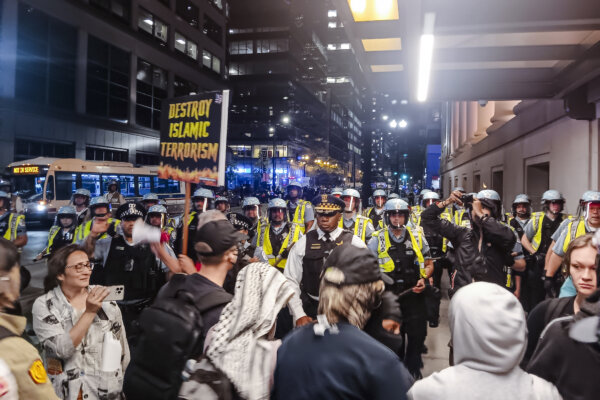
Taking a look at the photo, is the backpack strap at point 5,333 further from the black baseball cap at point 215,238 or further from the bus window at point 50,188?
the bus window at point 50,188

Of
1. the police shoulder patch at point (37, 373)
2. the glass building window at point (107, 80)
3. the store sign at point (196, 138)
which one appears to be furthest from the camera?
the glass building window at point (107, 80)

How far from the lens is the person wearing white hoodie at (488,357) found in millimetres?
1581

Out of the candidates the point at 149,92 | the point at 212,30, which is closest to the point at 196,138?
the point at 149,92

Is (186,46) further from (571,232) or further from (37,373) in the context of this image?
(37,373)

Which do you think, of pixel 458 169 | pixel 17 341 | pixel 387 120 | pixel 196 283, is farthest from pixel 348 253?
pixel 458 169

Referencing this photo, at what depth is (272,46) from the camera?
78875 mm

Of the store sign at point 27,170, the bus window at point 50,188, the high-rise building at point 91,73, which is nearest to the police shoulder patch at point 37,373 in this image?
the bus window at point 50,188

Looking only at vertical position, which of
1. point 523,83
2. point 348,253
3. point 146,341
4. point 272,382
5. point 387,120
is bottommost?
point 272,382

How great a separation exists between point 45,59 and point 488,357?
1361 inches

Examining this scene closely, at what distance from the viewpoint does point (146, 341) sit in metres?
1.81

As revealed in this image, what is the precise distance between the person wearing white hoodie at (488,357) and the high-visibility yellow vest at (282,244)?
5.02 m

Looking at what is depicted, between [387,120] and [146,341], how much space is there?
75.4ft

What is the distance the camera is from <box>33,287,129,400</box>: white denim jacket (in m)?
2.82

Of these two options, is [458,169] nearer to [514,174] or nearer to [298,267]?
[514,174]
